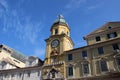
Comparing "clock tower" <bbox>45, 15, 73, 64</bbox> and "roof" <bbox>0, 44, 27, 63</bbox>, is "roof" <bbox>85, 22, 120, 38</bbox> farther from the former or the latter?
"roof" <bbox>0, 44, 27, 63</bbox>

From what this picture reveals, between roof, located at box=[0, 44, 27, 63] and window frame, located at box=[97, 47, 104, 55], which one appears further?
roof, located at box=[0, 44, 27, 63]

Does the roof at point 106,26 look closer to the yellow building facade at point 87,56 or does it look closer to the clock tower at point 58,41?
the yellow building facade at point 87,56

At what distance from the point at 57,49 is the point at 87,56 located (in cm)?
805

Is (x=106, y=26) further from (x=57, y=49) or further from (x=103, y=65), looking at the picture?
(x=57, y=49)

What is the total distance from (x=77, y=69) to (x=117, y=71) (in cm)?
821

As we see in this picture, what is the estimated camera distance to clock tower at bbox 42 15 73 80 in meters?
35.0

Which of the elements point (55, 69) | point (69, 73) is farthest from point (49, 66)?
point (69, 73)

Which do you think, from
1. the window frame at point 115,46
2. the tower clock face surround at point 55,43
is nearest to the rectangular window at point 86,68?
the window frame at point 115,46

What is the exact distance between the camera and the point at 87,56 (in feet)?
110

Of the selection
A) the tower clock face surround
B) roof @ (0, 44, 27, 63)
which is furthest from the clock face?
roof @ (0, 44, 27, 63)

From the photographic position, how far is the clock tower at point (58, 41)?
123ft

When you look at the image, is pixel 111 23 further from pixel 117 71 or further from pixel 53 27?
pixel 53 27

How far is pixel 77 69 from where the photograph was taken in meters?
33.2

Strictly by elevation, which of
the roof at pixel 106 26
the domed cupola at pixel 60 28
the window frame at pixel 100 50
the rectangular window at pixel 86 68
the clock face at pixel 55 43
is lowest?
the rectangular window at pixel 86 68
